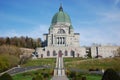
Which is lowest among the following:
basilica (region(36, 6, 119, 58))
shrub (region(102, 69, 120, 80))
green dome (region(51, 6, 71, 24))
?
shrub (region(102, 69, 120, 80))

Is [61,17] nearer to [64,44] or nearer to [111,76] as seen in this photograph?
[64,44]

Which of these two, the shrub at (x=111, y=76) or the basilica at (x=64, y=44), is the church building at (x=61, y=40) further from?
the shrub at (x=111, y=76)

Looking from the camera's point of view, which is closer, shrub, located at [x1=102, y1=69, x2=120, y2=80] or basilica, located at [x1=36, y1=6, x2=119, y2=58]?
shrub, located at [x1=102, y1=69, x2=120, y2=80]

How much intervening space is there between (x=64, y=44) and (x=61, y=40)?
1.92 meters

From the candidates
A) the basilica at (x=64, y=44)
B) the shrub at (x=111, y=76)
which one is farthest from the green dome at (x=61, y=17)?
the shrub at (x=111, y=76)

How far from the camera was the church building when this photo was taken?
271 feet

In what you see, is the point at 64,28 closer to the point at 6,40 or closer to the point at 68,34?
the point at 68,34

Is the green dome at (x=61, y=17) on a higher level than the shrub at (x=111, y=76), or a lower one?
higher

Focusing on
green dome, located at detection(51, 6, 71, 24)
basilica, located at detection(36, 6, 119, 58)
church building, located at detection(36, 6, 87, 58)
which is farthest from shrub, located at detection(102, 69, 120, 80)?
green dome, located at detection(51, 6, 71, 24)

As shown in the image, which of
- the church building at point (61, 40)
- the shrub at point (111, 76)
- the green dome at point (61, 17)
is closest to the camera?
the shrub at point (111, 76)

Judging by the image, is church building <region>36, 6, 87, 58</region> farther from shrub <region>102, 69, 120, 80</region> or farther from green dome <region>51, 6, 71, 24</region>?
shrub <region>102, 69, 120, 80</region>

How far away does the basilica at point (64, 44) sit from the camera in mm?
82812

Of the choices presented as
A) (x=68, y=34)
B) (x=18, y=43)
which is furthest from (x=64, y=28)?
(x=18, y=43)

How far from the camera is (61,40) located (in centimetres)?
8956
